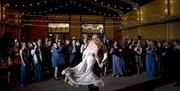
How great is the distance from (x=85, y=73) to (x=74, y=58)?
235 inches

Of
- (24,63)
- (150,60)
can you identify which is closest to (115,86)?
(150,60)

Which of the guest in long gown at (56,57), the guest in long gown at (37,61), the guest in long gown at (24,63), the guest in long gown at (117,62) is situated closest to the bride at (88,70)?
the guest in long gown at (24,63)

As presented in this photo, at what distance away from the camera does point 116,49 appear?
15109mm

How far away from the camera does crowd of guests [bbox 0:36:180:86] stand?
43.2ft

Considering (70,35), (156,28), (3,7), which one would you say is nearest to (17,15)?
(3,7)

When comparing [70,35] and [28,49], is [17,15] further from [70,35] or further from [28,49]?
[28,49]

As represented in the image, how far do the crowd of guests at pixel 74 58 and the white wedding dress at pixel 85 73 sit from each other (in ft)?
12.0

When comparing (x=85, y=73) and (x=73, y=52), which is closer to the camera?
(x=85, y=73)

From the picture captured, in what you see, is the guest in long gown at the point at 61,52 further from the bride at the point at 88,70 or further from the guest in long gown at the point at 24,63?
the bride at the point at 88,70

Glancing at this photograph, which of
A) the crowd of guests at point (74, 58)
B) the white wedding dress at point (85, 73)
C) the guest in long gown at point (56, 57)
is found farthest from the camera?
the guest in long gown at point (56, 57)

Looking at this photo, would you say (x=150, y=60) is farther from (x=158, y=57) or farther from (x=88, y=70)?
(x=88, y=70)

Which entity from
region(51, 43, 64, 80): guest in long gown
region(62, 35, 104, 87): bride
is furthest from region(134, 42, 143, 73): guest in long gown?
region(62, 35, 104, 87): bride

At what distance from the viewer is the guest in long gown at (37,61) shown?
13.2m

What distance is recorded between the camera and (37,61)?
43.8 ft
